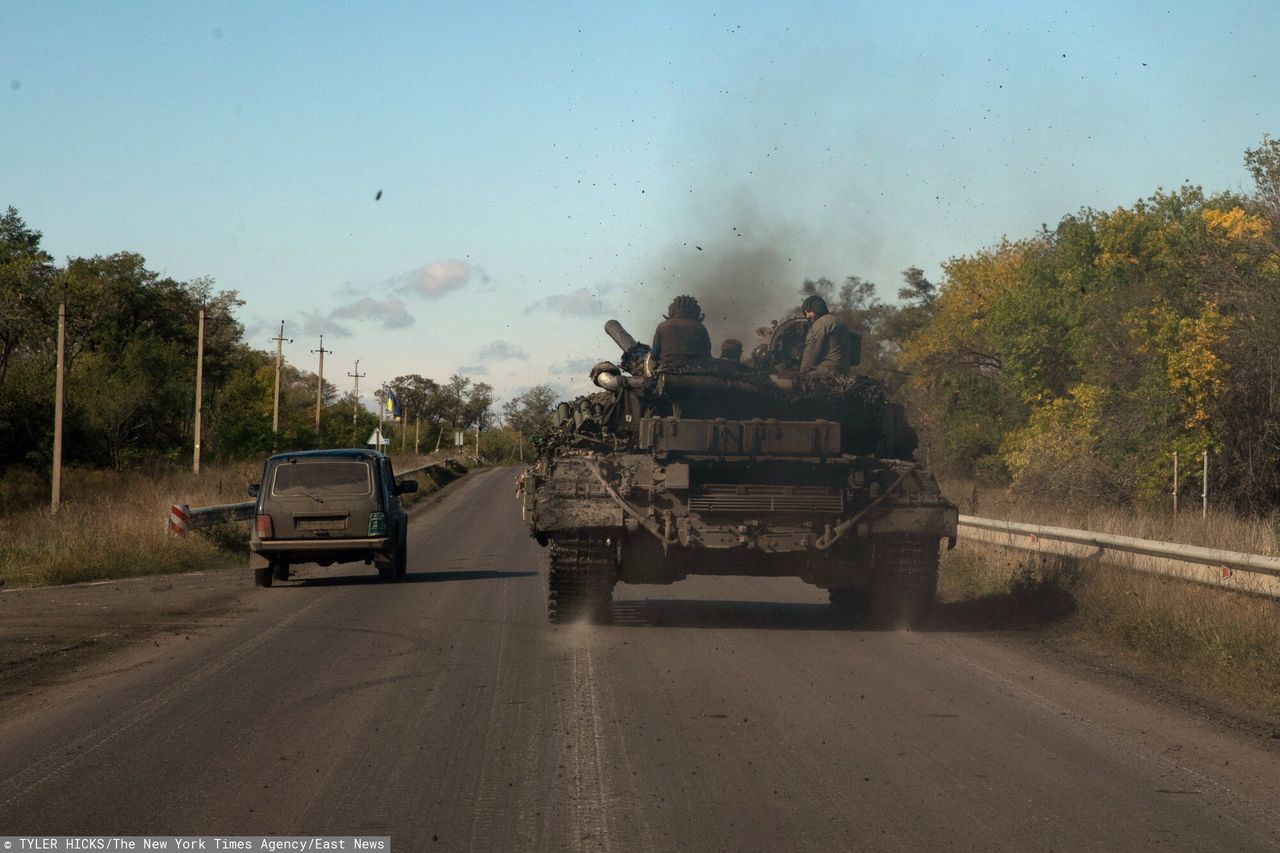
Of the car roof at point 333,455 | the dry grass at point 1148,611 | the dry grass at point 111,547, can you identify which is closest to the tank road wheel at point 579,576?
the dry grass at point 1148,611

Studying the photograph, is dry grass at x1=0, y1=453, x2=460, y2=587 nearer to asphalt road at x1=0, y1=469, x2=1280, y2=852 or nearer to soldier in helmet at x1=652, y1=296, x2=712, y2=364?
asphalt road at x1=0, y1=469, x2=1280, y2=852

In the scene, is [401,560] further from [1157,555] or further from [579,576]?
[1157,555]

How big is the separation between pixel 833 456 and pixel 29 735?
740 cm

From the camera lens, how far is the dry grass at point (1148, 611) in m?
9.82

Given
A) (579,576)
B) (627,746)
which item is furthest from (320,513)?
(627,746)

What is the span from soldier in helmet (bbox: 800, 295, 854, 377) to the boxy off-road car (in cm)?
607

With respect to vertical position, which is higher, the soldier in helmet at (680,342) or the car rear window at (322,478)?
the soldier in helmet at (680,342)

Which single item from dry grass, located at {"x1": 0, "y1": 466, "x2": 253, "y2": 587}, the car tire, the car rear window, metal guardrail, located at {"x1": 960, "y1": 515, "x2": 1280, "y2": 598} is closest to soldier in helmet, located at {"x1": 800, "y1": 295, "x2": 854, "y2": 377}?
metal guardrail, located at {"x1": 960, "y1": 515, "x2": 1280, "y2": 598}

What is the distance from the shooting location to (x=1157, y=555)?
42.1ft

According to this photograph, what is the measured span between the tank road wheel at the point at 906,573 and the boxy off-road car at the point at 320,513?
6874 millimetres

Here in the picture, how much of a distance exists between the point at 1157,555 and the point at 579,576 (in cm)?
517

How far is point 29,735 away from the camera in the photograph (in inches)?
298

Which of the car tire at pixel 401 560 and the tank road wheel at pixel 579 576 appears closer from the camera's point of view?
the tank road wheel at pixel 579 576

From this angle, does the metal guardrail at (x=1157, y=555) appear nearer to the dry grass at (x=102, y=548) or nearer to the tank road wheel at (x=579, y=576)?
the tank road wheel at (x=579, y=576)
